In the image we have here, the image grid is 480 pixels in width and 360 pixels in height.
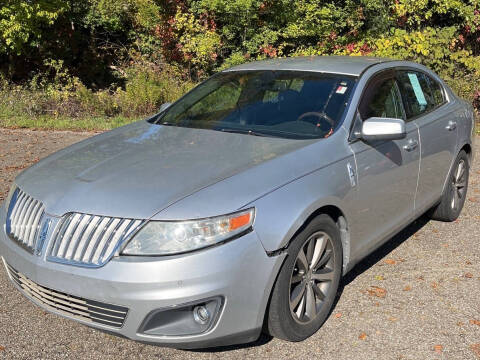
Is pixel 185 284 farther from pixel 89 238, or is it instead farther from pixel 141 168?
pixel 141 168

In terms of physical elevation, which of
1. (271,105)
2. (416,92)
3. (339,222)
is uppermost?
(271,105)

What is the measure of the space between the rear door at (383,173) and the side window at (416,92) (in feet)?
0.38

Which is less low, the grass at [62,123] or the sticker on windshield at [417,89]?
the sticker on windshield at [417,89]

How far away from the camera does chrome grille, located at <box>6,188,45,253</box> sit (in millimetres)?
3277

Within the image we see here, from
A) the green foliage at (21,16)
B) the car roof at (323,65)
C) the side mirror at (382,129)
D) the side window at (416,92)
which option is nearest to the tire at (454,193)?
the side window at (416,92)

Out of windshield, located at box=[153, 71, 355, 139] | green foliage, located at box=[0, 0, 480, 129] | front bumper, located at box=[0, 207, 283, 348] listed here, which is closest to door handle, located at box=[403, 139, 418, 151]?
windshield, located at box=[153, 71, 355, 139]

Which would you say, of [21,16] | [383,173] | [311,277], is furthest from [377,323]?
[21,16]

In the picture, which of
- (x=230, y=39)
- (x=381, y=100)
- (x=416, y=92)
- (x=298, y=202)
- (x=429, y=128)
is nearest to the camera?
(x=298, y=202)

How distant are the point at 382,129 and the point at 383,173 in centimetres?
38

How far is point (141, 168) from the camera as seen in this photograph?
3.47 meters

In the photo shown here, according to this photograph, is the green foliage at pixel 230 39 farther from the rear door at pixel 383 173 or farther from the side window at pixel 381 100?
the rear door at pixel 383 173

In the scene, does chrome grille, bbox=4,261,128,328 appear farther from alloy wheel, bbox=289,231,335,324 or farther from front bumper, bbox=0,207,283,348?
alloy wheel, bbox=289,231,335,324

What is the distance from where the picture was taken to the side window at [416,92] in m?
4.81

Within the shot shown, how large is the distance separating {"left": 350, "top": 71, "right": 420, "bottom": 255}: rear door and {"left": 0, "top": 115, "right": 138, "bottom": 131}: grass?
7.11 meters
